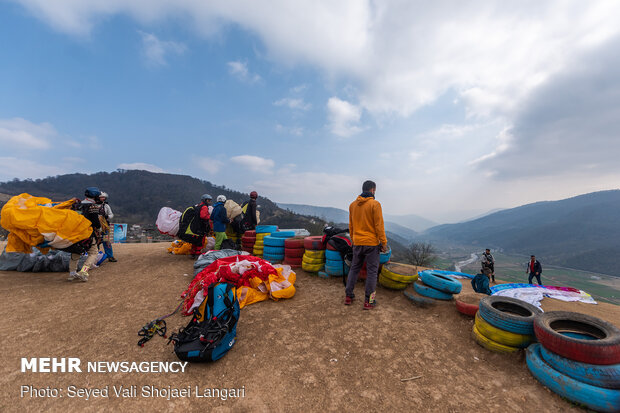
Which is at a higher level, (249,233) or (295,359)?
(249,233)

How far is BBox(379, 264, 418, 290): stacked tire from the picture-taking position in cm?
549

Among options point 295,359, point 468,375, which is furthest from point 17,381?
point 468,375

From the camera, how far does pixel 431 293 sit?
5023 mm

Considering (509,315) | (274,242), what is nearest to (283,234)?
(274,242)

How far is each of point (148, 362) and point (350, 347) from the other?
2922 mm

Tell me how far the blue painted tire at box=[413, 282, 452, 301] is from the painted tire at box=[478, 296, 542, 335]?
2.91ft

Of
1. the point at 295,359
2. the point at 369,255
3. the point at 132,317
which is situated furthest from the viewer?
the point at 369,255

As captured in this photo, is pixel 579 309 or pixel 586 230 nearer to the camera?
pixel 579 309

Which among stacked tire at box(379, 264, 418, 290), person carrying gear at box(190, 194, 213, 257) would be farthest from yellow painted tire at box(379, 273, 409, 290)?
person carrying gear at box(190, 194, 213, 257)

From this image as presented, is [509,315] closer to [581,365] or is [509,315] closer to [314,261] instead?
[581,365]

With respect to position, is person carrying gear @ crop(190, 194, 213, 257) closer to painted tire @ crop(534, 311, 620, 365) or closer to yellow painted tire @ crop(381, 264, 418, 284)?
yellow painted tire @ crop(381, 264, 418, 284)

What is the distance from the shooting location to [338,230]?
6.67 meters

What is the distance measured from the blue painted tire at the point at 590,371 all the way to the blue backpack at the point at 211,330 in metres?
4.29

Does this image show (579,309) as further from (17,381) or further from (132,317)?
(17,381)
